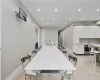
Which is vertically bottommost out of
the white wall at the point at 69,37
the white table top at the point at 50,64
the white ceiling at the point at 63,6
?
the white table top at the point at 50,64

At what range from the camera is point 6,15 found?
3223 mm

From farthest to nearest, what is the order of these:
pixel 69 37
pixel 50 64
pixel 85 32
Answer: pixel 69 37, pixel 85 32, pixel 50 64

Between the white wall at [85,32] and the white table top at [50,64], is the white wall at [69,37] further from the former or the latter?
the white table top at [50,64]

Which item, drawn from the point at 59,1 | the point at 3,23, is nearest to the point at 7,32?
the point at 3,23

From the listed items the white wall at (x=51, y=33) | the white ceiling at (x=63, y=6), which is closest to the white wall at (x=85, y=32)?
the white ceiling at (x=63, y=6)

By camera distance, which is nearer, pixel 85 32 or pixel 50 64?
pixel 50 64

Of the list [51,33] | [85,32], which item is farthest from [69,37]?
[51,33]

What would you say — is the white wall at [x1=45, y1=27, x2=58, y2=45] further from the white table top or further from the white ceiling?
the white table top

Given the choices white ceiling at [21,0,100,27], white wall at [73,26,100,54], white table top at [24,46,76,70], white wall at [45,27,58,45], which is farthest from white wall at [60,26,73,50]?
white table top at [24,46,76,70]

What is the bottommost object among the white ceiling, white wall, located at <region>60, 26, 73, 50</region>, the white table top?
the white table top

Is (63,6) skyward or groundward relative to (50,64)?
skyward

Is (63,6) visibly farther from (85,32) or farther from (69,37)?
(69,37)

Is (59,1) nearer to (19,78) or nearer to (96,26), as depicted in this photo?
(19,78)

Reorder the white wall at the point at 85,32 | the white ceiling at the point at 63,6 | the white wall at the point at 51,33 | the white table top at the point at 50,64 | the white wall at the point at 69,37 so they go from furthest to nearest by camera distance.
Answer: the white wall at the point at 51,33 → the white wall at the point at 69,37 → the white wall at the point at 85,32 → the white ceiling at the point at 63,6 → the white table top at the point at 50,64
